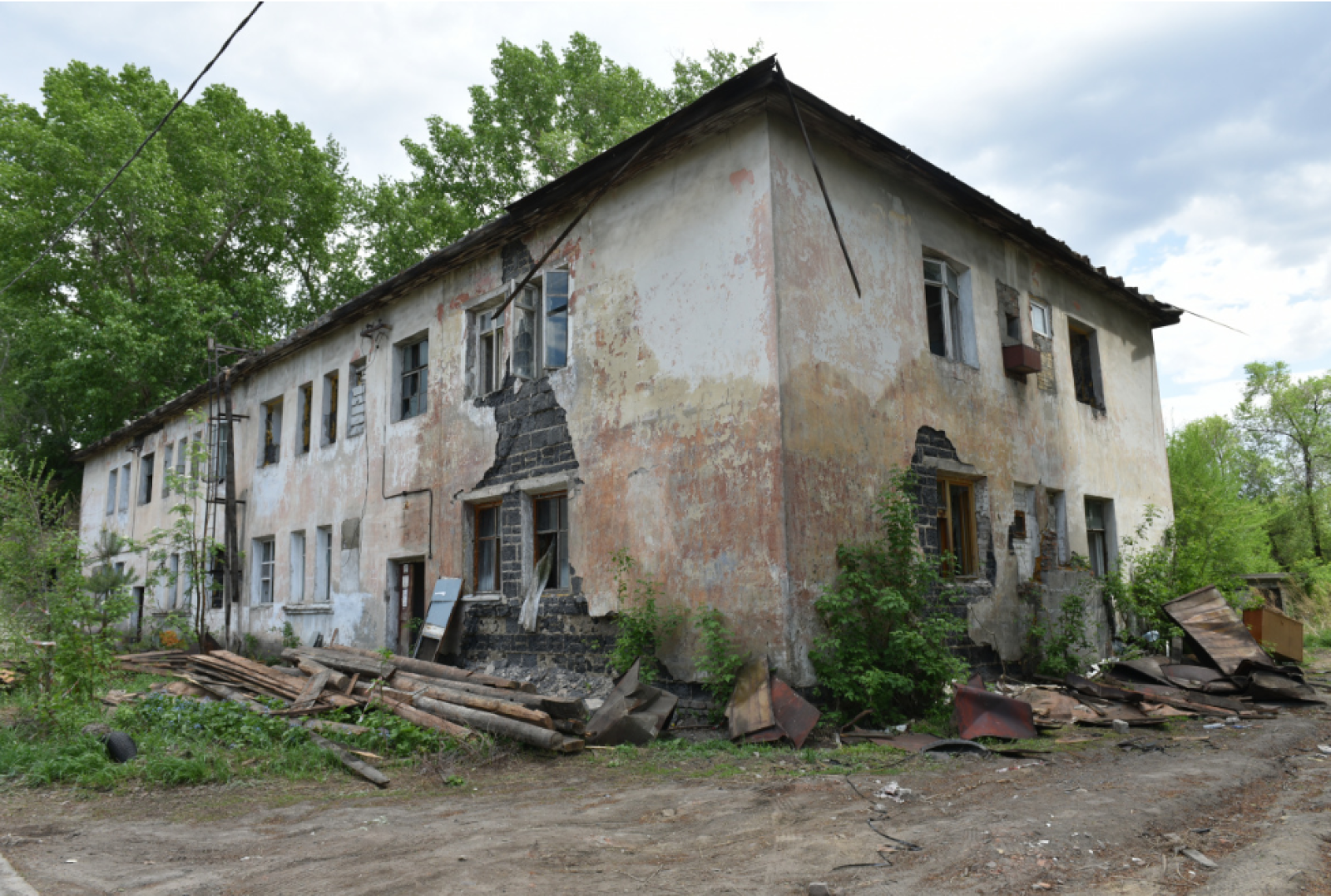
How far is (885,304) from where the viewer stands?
9609 millimetres

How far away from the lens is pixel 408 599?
42.3 ft

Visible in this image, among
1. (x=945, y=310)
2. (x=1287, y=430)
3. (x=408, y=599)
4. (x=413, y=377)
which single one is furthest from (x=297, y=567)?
(x=1287, y=430)

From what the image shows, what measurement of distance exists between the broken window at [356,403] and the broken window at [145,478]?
11.7 meters

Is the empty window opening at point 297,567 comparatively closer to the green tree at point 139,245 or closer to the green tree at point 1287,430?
the green tree at point 139,245

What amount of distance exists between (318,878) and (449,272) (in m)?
9.72

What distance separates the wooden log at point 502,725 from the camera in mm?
7324

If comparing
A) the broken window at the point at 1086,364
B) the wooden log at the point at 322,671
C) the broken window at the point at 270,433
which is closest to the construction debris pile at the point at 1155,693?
the broken window at the point at 1086,364

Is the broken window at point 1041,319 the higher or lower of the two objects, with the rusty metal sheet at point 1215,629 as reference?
higher

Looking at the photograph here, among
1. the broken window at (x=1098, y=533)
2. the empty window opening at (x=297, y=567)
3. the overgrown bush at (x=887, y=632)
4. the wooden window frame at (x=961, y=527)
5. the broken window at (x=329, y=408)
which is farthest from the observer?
the empty window opening at (x=297, y=567)

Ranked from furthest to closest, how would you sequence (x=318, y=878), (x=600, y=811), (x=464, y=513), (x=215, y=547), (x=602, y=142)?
1. (x=602, y=142)
2. (x=215, y=547)
3. (x=464, y=513)
4. (x=600, y=811)
5. (x=318, y=878)

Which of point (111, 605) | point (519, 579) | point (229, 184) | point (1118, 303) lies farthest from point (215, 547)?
point (1118, 303)

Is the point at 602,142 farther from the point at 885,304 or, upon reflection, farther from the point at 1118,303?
the point at 885,304

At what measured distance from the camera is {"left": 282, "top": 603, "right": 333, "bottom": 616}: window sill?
14.3 m

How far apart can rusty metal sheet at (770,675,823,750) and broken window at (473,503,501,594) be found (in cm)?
481
